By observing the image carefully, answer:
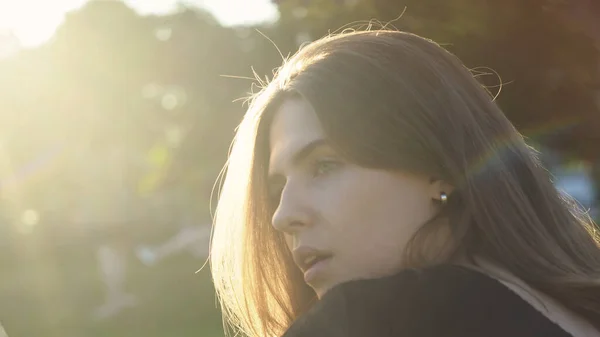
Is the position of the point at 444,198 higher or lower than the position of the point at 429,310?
higher

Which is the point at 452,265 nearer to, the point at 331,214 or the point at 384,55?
the point at 331,214

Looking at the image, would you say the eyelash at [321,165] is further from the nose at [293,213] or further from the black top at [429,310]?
the black top at [429,310]

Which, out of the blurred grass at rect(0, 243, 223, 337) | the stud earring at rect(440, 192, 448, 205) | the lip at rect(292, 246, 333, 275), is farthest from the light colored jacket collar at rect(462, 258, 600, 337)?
the blurred grass at rect(0, 243, 223, 337)

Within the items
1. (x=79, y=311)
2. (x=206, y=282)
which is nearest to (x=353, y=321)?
(x=79, y=311)

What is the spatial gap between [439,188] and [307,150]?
0.26 metres

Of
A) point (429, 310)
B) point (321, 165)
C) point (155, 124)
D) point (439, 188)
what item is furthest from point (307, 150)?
point (155, 124)

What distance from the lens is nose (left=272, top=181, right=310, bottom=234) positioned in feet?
5.63

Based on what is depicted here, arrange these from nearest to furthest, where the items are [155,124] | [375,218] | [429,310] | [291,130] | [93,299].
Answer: [429,310] → [375,218] → [291,130] → [93,299] → [155,124]

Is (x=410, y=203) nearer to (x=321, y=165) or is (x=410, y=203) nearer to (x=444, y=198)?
(x=444, y=198)

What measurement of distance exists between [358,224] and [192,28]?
18326 millimetres

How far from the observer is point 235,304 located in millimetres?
2293

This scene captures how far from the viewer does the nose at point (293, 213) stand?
172cm

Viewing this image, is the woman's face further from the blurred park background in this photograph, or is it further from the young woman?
the blurred park background

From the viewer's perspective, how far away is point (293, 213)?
1.73 meters
